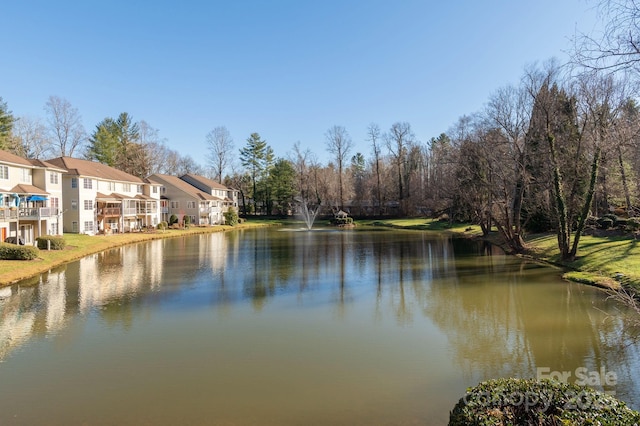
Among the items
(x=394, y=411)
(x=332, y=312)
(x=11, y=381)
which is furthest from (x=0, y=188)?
(x=394, y=411)

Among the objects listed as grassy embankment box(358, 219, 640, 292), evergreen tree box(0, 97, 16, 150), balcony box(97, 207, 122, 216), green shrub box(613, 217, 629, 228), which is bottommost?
grassy embankment box(358, 219, 640, 292)

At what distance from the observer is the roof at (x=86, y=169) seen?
3669 cm

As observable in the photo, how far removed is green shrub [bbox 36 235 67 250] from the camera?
1000 inches

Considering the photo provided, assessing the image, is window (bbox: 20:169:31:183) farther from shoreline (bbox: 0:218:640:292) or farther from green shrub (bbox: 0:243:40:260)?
green shrub (bbox: 0:243:40:260)

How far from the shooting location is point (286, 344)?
10359 millimetres

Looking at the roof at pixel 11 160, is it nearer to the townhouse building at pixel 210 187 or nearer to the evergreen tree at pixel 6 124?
the evergreen tree at pixel 6 124

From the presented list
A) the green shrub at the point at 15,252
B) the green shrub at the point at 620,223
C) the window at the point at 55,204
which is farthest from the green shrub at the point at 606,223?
the window at the point at 55,204

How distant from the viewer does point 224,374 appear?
8.54 meters

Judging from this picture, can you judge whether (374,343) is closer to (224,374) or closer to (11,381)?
(224,374)

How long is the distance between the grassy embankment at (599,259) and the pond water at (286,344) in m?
1.34

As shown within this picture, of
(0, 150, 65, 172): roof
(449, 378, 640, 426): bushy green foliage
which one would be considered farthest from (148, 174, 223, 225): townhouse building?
(449, 378, 640, 426): bushy green foliage

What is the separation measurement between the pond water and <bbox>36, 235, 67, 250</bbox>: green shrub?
6822mm

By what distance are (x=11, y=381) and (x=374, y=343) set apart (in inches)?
323

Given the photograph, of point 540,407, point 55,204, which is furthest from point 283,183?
point 540,407
